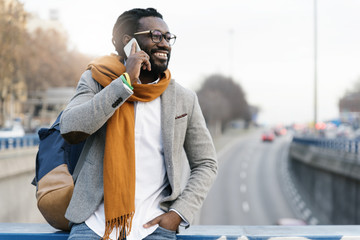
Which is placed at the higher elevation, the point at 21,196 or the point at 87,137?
the point at 87,137

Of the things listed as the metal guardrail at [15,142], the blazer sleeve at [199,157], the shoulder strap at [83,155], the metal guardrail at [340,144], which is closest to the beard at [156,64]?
the blazer sleeve at [199,157]

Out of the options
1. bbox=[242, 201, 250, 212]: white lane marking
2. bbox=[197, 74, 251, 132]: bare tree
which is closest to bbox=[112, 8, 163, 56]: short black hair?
bbox=[242, 201, 250, 212]: white lane marking

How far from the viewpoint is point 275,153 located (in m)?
56.1

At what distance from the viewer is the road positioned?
28.2 meters

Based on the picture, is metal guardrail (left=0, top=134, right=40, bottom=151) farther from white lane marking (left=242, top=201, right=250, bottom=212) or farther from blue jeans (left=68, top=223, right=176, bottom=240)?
blue jeans (left=68, top=223, right=176, bottom=240)

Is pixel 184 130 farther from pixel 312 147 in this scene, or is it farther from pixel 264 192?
pixel 264 192

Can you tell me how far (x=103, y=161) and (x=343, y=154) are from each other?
67.6 ft

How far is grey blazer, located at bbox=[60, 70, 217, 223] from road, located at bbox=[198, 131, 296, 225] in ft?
61.9

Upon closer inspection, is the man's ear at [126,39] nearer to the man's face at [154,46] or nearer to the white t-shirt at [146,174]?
the man's face at [154,46]

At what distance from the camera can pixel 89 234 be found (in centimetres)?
218

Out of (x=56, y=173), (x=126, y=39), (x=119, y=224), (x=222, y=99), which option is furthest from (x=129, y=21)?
(x=222, y=99)

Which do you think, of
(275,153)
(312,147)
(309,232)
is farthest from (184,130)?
(275,153)

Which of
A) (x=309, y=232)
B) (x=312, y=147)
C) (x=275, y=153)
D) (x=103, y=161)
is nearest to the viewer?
(x=103, y=161)

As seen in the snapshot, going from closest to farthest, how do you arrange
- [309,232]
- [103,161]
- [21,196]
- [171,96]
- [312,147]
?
[103,161] < [171,96] < [309,232] < [21,196] < [312,147]
